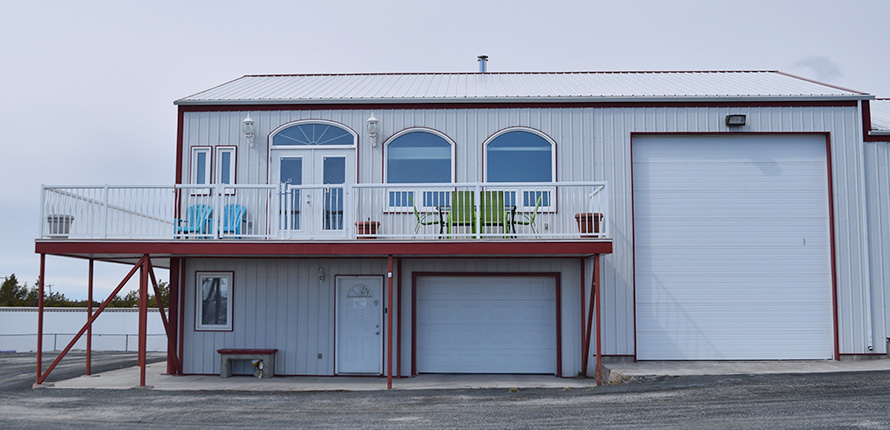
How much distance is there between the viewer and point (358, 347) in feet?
48.8

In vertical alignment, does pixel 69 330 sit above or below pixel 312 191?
below

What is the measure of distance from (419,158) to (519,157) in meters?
1.87

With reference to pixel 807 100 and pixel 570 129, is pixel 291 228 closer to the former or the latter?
pixel 570 129

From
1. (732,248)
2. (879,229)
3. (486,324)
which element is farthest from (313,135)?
(879,229)

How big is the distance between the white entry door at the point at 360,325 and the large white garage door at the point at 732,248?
15.7 ft

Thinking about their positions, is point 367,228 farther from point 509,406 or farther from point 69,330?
point 69,330

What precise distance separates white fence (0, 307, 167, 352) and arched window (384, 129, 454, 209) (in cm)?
1365

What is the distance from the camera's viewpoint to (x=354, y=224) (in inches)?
544

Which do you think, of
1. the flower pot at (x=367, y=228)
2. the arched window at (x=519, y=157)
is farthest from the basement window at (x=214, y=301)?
the arched window at (x=519, y=157)

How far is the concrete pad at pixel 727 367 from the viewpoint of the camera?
12539 millimetres

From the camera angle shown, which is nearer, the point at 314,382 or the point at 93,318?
the point at 93,318

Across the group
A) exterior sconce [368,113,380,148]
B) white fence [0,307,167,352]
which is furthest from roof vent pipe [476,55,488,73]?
white fence [0,307,167,352]

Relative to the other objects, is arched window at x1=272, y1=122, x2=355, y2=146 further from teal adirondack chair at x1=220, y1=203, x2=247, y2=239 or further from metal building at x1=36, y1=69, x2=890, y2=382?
teal adirondack chair at x1=220, y1=203, x2=247, y2=239

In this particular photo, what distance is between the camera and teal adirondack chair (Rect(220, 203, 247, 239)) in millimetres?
13953
